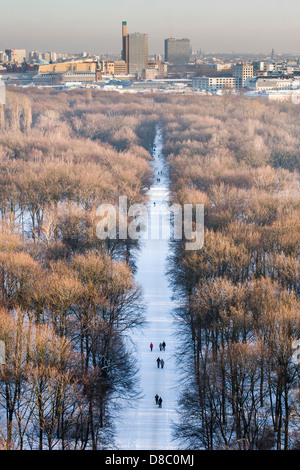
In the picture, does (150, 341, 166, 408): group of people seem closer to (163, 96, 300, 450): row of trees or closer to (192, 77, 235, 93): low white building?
(163, 96, 300, 450): row of trees

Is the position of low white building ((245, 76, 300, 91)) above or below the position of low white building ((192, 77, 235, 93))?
below

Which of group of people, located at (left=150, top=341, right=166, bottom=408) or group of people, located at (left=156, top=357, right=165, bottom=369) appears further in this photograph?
group of people, located at (left=156, top=357, right=165, bottom=369)

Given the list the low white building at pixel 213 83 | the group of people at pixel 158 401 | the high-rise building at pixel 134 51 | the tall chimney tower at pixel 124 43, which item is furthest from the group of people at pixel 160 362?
the tall chimney tower at pixel 124 43

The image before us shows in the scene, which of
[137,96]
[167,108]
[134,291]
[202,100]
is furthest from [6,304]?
[137,96]

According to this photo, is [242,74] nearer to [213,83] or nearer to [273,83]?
[213,83]

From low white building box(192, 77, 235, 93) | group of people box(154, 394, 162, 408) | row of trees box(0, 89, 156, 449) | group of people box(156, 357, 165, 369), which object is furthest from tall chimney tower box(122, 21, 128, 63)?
group of people box(154, 394, 162, 408)

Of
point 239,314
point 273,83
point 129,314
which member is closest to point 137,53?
point 273,83

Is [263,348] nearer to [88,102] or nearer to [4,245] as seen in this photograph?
[4,245]

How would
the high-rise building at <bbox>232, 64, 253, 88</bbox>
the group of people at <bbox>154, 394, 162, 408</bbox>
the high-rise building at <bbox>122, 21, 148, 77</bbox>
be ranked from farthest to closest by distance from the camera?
1. the high-rise building at <bbox>122, 21, 148, 77</bbox>
2. the high-rise building at <bbox>232, 64, 253, 88</bbox>
3. the group of people at <bbox>154, 394, 162, 408</bbox>
